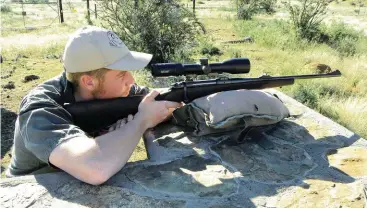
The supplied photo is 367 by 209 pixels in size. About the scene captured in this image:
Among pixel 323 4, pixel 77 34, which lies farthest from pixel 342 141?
pixel 323 4

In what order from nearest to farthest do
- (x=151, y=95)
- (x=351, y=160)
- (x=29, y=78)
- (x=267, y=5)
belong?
(x=151, y=95) → (x=351, y=160) → (x=29, y=78) → (x=267, y=5)

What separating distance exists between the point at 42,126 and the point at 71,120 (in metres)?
0.30

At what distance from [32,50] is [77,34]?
10.5 metres

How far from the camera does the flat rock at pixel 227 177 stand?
2309mm

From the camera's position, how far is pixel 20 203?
2.22 m

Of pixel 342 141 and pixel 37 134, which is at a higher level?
pixel 37 134

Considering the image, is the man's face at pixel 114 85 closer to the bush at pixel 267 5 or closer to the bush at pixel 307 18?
the bush at pixel 307 18

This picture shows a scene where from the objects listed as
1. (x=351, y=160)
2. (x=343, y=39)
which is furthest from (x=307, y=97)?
(x=343, y=39)

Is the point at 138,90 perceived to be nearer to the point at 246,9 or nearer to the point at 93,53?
the point at 93,53

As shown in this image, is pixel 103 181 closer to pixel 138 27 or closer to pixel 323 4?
pixel 138 27

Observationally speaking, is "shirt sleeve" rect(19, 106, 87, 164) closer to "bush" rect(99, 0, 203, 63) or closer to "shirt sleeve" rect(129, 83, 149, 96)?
"shirt sleeve" rect(129, 83, 149, 96)

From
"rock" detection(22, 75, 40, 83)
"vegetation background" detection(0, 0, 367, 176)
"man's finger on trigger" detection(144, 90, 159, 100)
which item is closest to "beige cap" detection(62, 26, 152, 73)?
"man's finger on trigger" detection(144, 90, 159, 100)

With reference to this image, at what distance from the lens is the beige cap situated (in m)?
2.56

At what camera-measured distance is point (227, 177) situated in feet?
8.54
